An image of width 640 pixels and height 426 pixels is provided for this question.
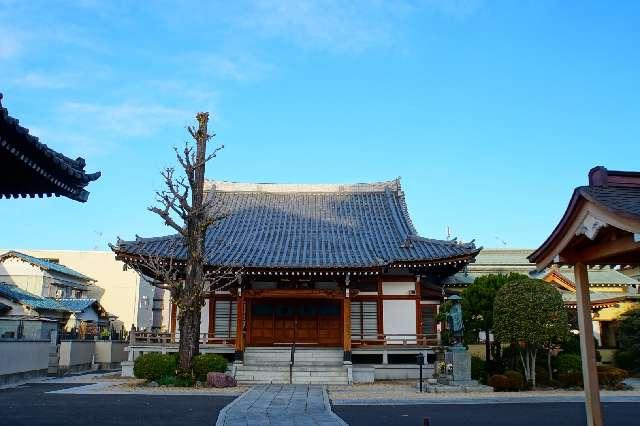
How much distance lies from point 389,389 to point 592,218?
14.6 meters

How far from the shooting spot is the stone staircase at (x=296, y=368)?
2159cm

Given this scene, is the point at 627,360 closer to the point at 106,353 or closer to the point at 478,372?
the point at 478,372

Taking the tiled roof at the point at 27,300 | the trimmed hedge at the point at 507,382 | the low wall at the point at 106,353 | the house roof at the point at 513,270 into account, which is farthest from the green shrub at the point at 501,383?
the tiled roof at the point at 27,300

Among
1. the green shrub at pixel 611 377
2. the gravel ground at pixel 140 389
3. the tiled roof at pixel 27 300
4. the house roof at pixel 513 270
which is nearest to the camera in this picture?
the gravel ground at pixel 140 389

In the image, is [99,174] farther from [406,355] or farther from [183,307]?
[406,355]

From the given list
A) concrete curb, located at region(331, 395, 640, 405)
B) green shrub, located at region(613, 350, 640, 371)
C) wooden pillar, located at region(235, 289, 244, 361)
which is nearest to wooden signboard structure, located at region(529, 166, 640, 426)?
concrete curb, located at region(331, 395, 640, 405)

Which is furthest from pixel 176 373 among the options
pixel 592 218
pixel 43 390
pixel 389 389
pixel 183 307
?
pixel 592 218

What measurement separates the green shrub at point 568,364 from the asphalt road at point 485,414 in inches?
169

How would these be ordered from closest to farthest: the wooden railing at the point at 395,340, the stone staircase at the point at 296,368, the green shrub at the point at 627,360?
the stone staircase at the point at 296,368 → the wooden railing at the point at 395,340 → the green shrub at the point at 627,360

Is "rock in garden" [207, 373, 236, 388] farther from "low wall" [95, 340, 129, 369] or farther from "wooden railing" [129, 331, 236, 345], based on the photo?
"low wall" [95, 340, 129, 369]

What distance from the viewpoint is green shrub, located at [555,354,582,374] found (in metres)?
20.2

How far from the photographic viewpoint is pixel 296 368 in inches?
868

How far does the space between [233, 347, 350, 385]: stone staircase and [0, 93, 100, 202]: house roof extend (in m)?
14.4

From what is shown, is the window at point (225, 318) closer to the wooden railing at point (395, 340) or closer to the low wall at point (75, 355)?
the wooden railing at point (395, 340)
